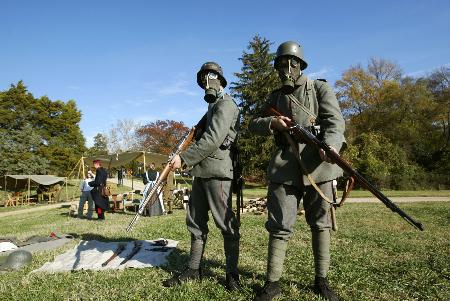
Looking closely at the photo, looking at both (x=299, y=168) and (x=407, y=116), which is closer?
(x=299, y=168)

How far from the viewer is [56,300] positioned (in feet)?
14.0

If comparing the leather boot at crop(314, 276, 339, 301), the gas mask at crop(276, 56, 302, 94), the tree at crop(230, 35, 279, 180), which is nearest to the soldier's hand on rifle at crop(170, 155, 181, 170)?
the gas mask at crop(276, 56, 302, 94)

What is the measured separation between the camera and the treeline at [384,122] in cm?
3894

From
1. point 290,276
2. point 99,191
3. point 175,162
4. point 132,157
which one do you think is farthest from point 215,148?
point 132,157

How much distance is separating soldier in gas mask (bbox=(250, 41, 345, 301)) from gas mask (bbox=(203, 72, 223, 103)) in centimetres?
88

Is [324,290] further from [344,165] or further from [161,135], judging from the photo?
[161,135]

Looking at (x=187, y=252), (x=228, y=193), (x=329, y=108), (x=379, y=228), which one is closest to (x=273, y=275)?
(x=228, y=193)

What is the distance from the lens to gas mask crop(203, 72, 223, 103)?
4.87m

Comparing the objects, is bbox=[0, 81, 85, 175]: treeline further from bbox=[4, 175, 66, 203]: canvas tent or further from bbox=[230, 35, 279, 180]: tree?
bbox=[230, 35, 279, 180]: tree

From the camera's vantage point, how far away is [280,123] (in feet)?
13.8

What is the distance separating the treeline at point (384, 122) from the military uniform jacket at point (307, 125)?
1349 inches

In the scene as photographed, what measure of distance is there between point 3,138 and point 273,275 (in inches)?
1886

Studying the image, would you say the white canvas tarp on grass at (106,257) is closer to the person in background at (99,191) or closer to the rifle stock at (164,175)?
the rifle stock at (164,175)

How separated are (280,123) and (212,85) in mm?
1268
